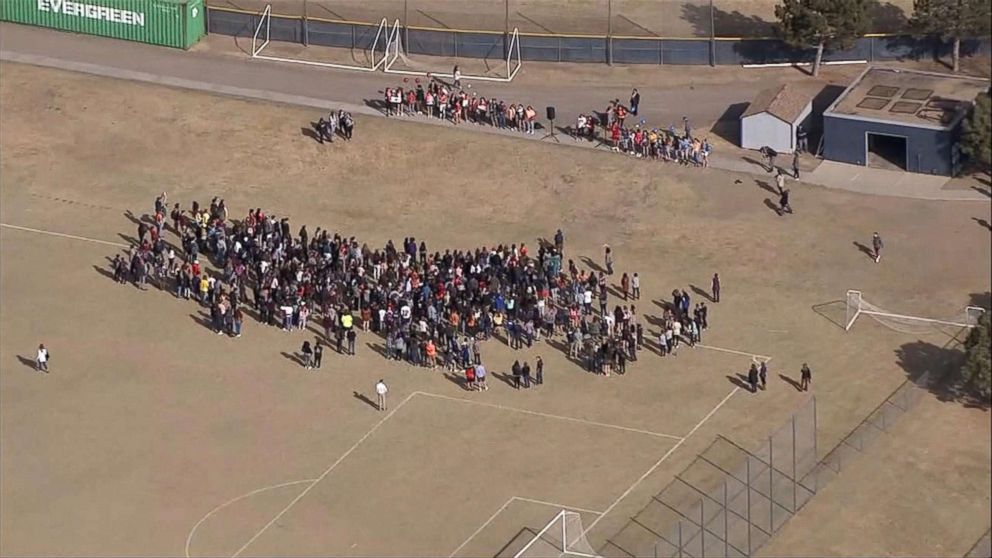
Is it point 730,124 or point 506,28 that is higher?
point 506,28

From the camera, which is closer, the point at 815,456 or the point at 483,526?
the point at 483,526

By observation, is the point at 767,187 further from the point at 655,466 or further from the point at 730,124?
the point at 655,466

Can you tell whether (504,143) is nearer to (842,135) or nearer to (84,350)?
(842,135)

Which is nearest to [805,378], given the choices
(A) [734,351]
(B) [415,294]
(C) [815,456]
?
(A) [734,351]

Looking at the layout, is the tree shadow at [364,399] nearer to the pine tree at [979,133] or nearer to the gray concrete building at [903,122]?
the gray concrete building at [903,122]

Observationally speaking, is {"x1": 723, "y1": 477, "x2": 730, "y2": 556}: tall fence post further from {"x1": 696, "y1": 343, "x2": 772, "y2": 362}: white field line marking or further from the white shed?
the white shed

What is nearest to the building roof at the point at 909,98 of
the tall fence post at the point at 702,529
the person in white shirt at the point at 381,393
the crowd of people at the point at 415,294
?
the crowd of people at the point at 415,294

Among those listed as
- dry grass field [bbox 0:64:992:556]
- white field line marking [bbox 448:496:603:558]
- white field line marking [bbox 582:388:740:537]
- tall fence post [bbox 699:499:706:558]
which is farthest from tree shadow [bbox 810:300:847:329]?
white field line marking [bbox 448:496:603:558]
